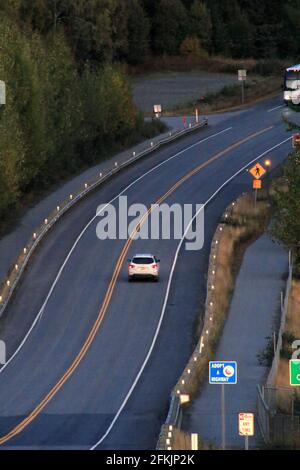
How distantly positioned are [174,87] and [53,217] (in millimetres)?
59749

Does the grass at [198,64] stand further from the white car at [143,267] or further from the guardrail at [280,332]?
the white car at [143,267]

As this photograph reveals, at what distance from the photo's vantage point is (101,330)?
182ft

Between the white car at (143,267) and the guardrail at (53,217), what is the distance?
4.97 metres

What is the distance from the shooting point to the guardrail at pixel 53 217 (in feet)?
195

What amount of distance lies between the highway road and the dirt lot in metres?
36.9

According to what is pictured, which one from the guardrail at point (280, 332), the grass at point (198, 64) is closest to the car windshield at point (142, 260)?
the guardrail at point (280, 332)

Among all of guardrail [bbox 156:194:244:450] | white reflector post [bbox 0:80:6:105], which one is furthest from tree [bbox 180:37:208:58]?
guardrail [bbox 156:194:244:450]

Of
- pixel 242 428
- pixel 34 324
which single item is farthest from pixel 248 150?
pixel 242 428

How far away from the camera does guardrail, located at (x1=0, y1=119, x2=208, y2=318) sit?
195ft

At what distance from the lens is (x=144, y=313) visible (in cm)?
5756

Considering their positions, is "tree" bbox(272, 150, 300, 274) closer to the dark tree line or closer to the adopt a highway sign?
the adopt a highway sign

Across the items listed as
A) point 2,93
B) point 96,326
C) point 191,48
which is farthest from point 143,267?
point 191,48

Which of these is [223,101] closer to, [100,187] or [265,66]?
[265,66]

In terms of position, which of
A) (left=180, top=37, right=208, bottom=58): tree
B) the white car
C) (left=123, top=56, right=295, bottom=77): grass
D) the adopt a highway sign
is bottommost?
the white car
